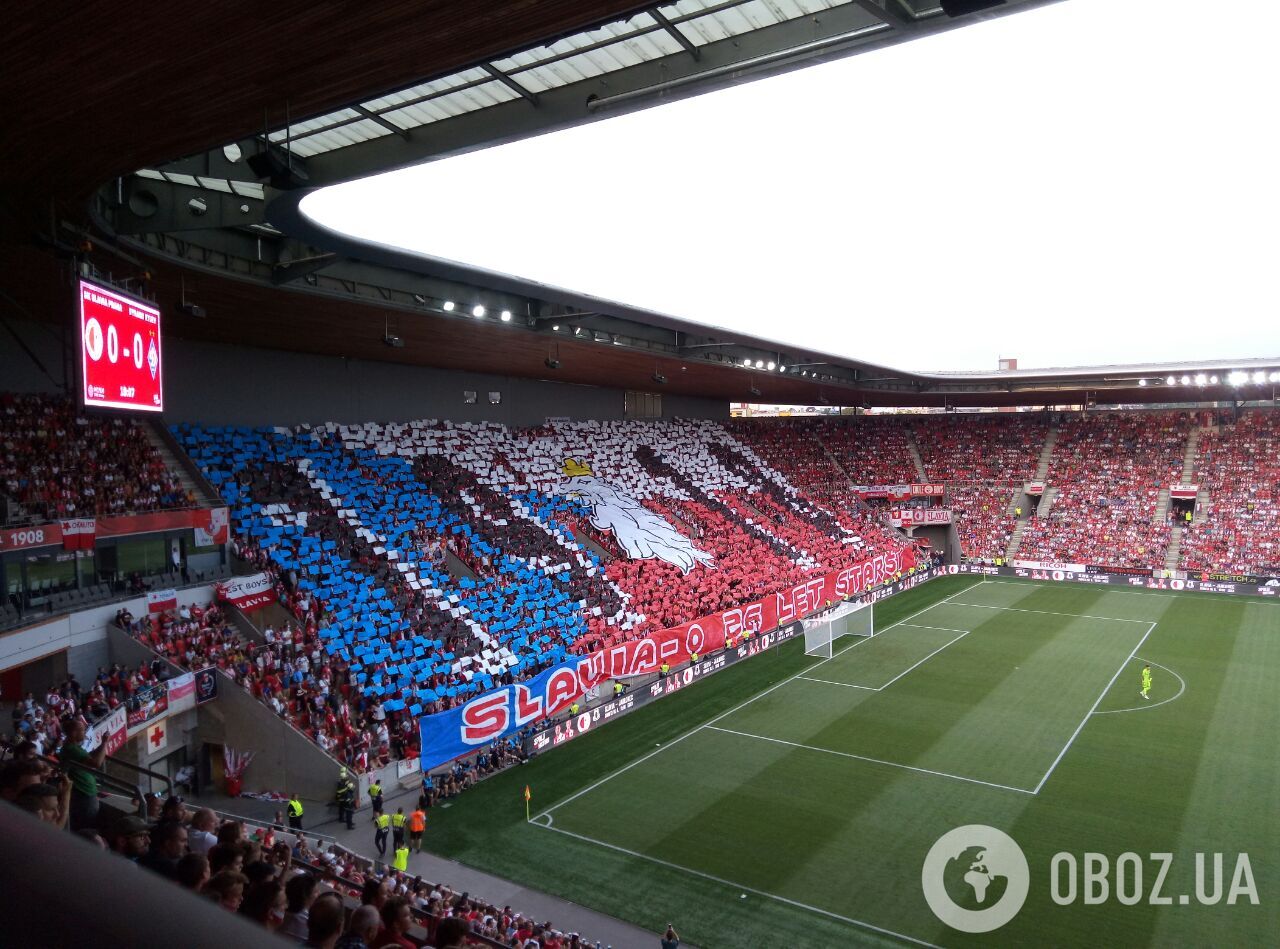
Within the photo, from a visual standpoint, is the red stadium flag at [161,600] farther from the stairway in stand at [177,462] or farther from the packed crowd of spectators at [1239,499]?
the packed crowd of spectators at [1239,499]

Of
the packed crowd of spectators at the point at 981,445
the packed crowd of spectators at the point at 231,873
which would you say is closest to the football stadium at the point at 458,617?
the packed crowd of spectators at the point at 231,873

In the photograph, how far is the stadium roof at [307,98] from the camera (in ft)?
26.3

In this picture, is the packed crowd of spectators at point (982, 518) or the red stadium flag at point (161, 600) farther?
the packed crowd of spectators at point (982, 518)

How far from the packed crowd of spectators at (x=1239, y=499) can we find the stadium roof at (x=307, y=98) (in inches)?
1682

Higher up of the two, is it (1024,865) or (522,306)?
(522,306)

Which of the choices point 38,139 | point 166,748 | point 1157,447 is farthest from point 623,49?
point 1157,447

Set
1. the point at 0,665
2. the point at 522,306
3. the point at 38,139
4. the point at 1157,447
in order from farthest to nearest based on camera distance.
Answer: the point at 1157,447
the point at 522,306
the point at 0,665
the point at 38,139

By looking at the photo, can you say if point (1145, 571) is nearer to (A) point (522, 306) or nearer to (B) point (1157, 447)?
(B) point (1157, 447)

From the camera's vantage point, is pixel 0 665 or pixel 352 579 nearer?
pixel 0 665

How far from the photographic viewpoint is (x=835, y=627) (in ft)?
112

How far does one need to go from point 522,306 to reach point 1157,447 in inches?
1803

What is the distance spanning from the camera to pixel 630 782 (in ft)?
68.2

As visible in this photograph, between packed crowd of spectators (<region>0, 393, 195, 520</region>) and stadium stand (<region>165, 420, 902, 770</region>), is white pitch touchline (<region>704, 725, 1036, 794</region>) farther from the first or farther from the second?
packed crowd of spectators (<region>0, 393, 195, 520</region>)

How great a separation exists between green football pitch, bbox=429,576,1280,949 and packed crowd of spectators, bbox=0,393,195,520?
11.6m
